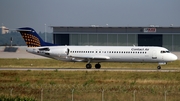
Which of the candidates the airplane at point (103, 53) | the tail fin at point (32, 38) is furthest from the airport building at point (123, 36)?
the airplane at point (103, 53)

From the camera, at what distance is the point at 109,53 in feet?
199

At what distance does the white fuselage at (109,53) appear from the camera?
59.9 metres

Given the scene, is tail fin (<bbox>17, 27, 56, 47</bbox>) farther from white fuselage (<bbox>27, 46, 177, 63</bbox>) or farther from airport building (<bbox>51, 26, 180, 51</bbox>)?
airport building (<bbox>51, 26, 180, 51</bbox>)

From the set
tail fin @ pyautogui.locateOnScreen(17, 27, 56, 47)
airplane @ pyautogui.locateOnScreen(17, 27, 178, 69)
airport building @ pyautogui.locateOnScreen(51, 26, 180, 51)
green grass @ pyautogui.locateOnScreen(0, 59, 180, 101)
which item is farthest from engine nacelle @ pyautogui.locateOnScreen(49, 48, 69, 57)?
airport building @ pyautogui.locateOnScreen(51, 26, 180, 51)

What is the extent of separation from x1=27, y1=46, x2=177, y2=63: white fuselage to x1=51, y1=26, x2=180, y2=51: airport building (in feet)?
140

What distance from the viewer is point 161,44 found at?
103 m

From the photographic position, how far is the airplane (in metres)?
60.0

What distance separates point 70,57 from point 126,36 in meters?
43.8

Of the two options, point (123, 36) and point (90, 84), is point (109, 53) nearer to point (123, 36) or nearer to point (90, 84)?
point (90, 84)

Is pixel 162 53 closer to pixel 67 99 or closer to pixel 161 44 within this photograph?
pixel 67 99

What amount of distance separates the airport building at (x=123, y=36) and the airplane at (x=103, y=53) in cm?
4227

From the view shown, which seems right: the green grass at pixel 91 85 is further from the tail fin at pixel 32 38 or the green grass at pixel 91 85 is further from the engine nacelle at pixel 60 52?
the tail fin at pixel 32 38

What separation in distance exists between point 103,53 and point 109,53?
2.67 feet

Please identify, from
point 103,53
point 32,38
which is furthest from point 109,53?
point 32,38
